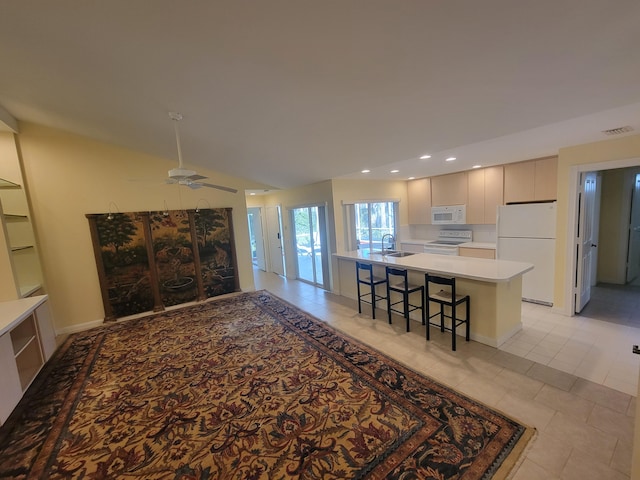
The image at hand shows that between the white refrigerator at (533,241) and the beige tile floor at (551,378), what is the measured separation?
305 mm

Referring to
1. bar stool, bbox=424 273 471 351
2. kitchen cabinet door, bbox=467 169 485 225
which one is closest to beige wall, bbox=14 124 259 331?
bar stool, bbox=424 273 471 351

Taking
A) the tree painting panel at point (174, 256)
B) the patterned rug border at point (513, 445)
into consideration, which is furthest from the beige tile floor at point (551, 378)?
the tree painting panel at point (174, 256)

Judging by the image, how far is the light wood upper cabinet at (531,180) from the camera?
4138mm

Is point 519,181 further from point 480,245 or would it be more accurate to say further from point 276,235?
point 276,235

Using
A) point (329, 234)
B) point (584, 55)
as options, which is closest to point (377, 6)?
point (584, 55)

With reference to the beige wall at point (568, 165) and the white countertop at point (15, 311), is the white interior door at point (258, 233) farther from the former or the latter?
the beige wall at point (568, 165)

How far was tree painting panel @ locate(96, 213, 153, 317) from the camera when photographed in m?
4.43

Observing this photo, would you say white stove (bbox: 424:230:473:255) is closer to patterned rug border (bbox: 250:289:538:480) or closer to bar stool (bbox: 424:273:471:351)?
bar stool (bbox: 424:273:471:351)

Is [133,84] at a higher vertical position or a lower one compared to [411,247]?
higher

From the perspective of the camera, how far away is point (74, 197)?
14.0 ft

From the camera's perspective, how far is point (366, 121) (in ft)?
8.60

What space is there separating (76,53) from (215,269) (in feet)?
12.9

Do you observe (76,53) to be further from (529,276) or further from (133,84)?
(529,276)

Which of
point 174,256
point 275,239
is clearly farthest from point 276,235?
point 174,256
